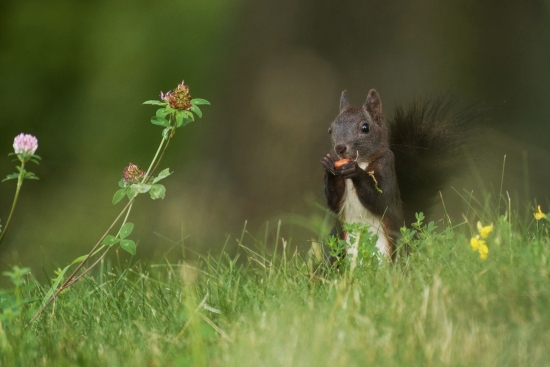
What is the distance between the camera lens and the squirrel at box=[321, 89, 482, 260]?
3.63m

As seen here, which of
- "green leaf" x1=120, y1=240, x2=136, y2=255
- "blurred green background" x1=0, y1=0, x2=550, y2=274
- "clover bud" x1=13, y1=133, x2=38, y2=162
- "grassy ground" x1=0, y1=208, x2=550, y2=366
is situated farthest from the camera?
"blurred green background" x1=0, y1=0, x2=550, y2=274

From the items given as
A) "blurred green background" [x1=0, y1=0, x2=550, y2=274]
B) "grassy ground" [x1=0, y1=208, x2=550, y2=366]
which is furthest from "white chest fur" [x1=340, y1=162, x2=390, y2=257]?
"grassy ground" [x1=0, y1=208, x2=550, y2=366]

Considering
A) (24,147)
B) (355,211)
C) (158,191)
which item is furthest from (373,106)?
(24,147)

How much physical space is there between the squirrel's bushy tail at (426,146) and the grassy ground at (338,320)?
95 cm

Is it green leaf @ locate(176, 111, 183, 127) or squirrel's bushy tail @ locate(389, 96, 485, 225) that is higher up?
green leaf @ locate(176, 111, 183, 127)

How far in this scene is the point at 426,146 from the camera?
395cm

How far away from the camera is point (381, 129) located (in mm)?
3855

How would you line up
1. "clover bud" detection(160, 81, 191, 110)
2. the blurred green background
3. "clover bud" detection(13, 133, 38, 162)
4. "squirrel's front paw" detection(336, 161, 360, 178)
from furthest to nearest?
the blurred green background < "squirrel's front paw" detection(336, 161, 360, 178) < "clover bud" detection(160, 81, 191, 110) < "clover bud" detection(13, 133, 38, 162)

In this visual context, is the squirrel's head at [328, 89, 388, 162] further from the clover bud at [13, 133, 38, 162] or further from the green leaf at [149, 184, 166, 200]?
the clover bud at [13, 133, 38, 162]

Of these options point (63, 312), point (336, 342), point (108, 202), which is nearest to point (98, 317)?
point (63, 312)

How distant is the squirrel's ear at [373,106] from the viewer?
390 centimetres

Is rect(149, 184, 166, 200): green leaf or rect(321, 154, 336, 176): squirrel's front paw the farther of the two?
rect(321, 154, 336, 176): squirrel's front paw

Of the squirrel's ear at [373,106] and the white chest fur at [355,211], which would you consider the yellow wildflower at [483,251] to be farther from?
the squirrel's ear at [373,106]

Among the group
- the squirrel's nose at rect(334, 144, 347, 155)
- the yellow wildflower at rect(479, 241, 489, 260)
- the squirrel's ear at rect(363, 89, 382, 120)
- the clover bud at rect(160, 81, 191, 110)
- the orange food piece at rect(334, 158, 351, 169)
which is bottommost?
the yellow wildflower at rect(479, 241, 489, 260)
